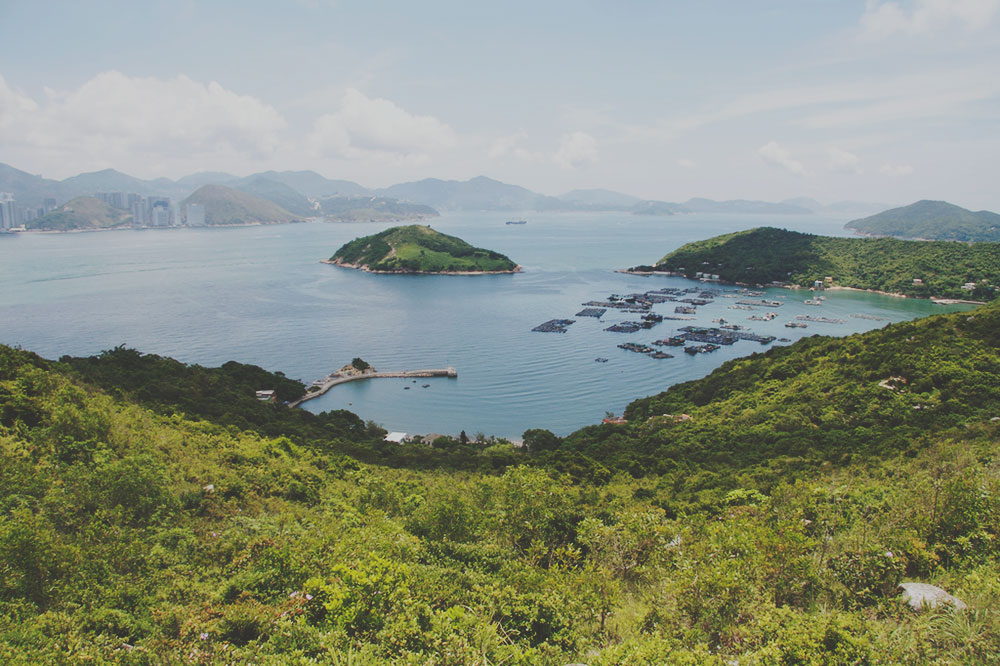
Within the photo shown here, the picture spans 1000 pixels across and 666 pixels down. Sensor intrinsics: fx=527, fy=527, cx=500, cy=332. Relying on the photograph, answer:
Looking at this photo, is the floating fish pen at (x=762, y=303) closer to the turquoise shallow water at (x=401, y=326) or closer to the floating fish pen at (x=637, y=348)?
the turquoise shallow water at (x=401, y=326)

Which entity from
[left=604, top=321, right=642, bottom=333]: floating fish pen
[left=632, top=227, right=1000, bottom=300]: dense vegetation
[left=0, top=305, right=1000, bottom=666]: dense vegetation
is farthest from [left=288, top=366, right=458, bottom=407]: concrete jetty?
[left=632, top=227, right=1000, bottom=300]: dense vegetation

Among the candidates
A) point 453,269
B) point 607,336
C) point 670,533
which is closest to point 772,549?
point 670,533

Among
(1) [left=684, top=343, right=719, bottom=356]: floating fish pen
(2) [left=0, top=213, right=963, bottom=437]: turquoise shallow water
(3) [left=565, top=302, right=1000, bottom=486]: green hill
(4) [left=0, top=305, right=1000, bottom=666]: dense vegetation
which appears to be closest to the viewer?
(4) [left=0, top=305, right=1000, bottom=666]: dense vegetation

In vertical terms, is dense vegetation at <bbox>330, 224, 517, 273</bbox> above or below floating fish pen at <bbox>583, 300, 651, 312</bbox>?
above

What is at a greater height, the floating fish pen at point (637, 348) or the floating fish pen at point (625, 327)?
the floating fish pen at point (625, 327)

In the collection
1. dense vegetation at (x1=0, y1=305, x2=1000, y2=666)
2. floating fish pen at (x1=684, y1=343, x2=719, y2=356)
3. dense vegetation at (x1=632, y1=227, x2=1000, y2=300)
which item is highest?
dense vegetation at (x1=632, y1=227, x2=1000, y2=300)

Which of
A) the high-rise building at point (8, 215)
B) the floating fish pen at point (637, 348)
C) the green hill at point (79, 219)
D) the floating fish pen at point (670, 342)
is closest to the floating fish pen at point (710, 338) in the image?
the floating fish pen at point (670, 342)

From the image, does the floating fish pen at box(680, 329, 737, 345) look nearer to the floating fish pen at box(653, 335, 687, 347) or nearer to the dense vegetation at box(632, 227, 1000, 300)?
the floating fish pen at box(653, 335, 687, 347)
